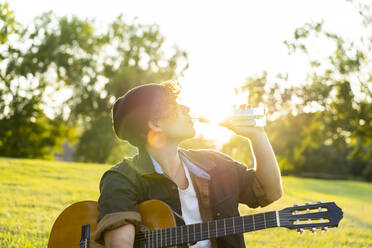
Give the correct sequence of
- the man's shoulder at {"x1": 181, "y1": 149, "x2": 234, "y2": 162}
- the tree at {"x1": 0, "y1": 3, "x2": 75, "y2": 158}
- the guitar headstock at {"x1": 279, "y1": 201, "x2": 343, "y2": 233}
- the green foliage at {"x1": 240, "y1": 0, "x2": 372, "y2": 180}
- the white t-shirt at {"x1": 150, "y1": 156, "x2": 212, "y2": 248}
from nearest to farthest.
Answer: the guitar headstock at {"x1": 279, "y1": 201, "x2": 343, "y2": 233}, the white t-shirt at {"x1": 150, "y1": 156, "x2": 212, "y2": 248}, the man's shoulder at {"x1": 181, "y1": 149, "x2": 234, "y2": 162}, the green foliage at {"x1": 240, "y1": 0, "x2": 372, "y2": 180}, the tree at {"x1": 0, "y1": 3, "x2": 75, "y2": 158}

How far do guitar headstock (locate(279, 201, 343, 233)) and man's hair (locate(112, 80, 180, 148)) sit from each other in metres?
1.25

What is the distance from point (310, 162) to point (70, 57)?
83.8 feet

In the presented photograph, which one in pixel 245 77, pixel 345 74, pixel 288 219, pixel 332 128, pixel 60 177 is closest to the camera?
pixel 288 219

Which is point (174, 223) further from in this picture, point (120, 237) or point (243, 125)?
point (243, 125)

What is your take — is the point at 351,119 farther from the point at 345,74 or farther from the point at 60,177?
the point at 60,177

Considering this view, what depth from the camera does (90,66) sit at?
1751 inches

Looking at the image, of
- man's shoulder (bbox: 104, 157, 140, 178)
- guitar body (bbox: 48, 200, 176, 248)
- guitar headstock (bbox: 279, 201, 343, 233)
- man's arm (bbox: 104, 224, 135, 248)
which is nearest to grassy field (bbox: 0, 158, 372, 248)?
guitar body (bbox: 48, 200, 176, 248)

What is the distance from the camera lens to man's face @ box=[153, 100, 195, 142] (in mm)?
3680

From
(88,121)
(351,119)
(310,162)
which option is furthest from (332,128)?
(88,121)

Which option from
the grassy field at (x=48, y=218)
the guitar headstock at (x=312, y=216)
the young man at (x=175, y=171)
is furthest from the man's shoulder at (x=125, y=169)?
the grassy field at (x=48, y=218)

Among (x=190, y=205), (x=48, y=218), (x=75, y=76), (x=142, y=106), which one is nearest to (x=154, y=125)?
(x=142, y=106)

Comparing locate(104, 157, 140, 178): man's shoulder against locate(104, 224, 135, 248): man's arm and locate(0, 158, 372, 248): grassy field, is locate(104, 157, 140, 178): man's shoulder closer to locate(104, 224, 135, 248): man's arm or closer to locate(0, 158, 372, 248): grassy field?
locate(104, 224, 135, 248): man's arm

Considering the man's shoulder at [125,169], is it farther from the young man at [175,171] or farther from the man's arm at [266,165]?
the man's arm at [266,165]

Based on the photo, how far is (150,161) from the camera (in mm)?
3721
